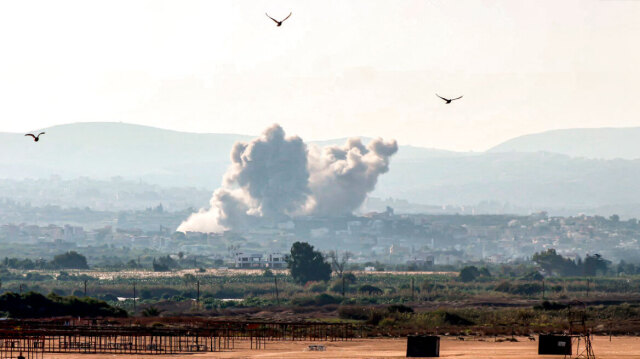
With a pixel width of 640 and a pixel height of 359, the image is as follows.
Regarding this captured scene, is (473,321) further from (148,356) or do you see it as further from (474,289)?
(474,289)

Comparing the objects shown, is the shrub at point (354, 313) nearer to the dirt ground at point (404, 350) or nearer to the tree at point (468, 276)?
the dirt ground at point (404, 350)

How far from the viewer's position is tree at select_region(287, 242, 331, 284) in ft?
587

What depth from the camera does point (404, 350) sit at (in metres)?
64.8

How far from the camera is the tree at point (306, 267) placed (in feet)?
587

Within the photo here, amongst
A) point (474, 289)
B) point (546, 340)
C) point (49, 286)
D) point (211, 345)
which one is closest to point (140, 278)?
point (49, 286)

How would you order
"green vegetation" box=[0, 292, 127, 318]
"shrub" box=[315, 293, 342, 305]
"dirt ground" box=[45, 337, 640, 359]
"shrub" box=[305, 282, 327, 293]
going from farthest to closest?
"shrub" box=[305, 282, 327, 293] < "shrub" box=[315, 293, 342, 305] < "green vegetation" box=[0, 292, 127, 318] < "dirt ground" box=[45, 337, 640, 359]

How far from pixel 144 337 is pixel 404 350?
756 inches

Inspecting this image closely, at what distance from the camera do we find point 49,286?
548 ft

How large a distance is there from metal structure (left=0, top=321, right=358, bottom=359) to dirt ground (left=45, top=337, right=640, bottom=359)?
272 centimetres

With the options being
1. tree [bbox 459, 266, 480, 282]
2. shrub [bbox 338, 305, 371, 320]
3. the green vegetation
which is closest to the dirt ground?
the green vegetation

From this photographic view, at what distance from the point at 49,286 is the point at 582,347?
116431 millimetres

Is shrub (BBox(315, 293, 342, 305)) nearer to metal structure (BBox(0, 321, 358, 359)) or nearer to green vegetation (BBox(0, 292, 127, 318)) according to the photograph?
green vegetation (BBox(0, 292, 127, 318))

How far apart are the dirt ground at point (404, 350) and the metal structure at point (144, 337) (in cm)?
272

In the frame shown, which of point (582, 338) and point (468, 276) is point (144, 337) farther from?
point (468, 276)
